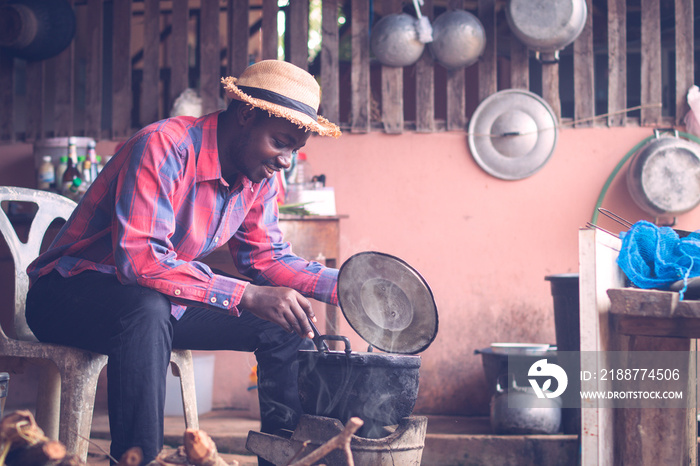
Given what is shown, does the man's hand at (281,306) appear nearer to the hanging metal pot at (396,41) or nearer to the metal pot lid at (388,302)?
the metal pot lid at (388,302)

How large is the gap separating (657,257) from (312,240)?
172cm

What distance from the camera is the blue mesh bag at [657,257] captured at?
6.95 feet

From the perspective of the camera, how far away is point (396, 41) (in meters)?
3.89

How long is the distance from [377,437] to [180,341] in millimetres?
755

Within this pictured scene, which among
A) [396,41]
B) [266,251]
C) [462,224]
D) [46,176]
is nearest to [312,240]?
[266,251]

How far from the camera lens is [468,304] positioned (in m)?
4.05

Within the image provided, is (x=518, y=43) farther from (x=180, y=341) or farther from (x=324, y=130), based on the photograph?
(x=180, y=341)

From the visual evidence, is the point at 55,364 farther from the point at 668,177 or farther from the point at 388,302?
the point at 668,177

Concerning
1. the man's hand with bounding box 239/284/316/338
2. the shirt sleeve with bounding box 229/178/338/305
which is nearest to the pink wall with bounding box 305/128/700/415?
the shirt sleeve with bounding box 229/178/338/305

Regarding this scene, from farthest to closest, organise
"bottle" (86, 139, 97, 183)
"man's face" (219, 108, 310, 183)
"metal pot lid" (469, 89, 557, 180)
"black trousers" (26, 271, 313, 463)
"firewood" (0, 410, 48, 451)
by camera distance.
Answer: "metal pot lid" (469, 89, 557, 180), "bottle" (86, 139, 97, 183), "man's face" (219, 108, 310, 183), "black trousers" (26, 271, 313, 463), "firewood" (0, 410, 48, 451)

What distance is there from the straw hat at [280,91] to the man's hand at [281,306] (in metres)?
0.53

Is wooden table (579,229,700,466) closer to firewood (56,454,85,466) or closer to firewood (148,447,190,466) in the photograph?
firewood (148,447,190,466)

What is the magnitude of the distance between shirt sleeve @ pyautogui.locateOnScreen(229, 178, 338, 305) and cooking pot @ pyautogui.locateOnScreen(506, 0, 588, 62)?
6.71 ft

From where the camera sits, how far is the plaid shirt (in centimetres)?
189
